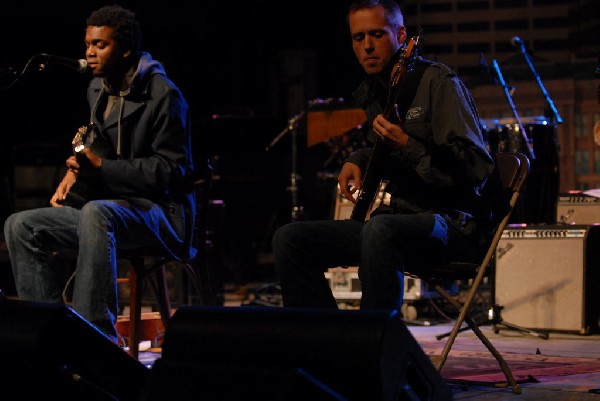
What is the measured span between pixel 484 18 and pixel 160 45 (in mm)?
4430

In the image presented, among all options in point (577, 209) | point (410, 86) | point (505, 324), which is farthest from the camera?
point (577, 209)

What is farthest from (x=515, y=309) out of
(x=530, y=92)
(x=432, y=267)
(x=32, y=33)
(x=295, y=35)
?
(x=32, y=33)

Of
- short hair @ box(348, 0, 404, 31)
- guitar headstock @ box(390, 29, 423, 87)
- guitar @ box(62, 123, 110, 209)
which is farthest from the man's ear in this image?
guitar @ box(62, 123, 110, 209)

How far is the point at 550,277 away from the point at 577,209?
1005 millimetres

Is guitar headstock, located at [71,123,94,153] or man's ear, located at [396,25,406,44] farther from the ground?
man's ear, located at [396,25,406,44]

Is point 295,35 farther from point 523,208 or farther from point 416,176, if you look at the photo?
point 416,176

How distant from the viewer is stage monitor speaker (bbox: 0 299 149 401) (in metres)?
2.32

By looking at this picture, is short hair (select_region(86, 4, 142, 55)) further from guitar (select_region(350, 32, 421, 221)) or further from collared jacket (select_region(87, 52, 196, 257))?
guitar (select_region(350, 32, 421, 221))

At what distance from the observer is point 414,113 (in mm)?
3492

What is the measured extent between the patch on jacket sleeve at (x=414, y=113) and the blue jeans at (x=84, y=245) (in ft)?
4.13

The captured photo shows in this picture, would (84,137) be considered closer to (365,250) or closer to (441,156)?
(365,250)

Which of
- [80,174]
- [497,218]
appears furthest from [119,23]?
[497,218]

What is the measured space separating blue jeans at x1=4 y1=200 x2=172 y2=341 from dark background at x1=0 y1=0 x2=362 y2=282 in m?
5.46

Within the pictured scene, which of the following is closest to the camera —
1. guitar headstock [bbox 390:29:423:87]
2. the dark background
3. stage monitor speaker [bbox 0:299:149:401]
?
stage monitor speaker [bbox 0:299:149:401]
